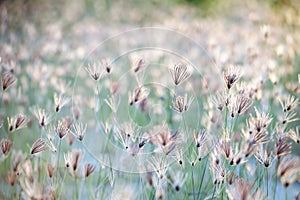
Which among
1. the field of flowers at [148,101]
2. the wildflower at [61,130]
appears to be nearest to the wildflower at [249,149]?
the field of flowers at [148,101]

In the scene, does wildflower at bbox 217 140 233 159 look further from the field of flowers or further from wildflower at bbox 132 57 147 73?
wildflower at bbox 132 57 147 73

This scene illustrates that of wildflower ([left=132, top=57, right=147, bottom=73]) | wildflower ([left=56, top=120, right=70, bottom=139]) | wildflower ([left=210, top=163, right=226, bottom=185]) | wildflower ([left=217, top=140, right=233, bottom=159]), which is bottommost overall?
wildflower ([left=210, top=163, right=226, bottom=185])

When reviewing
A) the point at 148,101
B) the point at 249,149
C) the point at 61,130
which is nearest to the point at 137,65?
the point at 61,130

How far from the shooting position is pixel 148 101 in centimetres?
196

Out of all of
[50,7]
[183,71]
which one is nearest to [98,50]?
[50,7]

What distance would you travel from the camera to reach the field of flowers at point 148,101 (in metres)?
1.17

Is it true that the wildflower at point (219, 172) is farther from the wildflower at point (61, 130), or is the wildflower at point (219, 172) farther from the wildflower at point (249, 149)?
the wildflower at point (61, 130)

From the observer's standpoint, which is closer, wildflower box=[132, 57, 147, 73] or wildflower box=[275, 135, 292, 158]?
wildflower box=[275, 135, 292, 158]

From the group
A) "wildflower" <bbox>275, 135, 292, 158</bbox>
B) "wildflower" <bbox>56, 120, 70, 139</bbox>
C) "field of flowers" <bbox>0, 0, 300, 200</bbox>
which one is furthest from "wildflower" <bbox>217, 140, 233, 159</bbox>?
"wildflower" <bbox>56, 120, 70, 139</bbox>

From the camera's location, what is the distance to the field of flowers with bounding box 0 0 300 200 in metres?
1.17

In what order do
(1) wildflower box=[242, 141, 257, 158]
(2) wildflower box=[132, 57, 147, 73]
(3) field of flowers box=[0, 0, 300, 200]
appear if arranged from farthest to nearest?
(2) wildflower box=[132, 57, 147, 73] → (3) field of flowers box=[0, 0, 300, 200] → (1) wildflower box=[242, 141, 257, 158]

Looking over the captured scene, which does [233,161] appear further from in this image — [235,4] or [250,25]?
[235,4]

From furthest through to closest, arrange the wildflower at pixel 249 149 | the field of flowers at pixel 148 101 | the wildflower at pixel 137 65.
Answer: the wildflower at pixel 137 65
the field of flowers at pixel 148 101
the wildflower at pixel 249 149

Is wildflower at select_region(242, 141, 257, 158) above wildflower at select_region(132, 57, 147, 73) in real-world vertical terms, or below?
below
